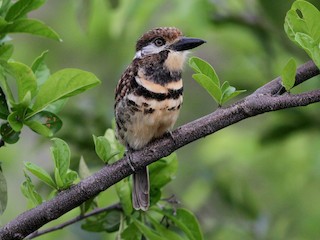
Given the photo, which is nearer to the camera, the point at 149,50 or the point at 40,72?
the point at 40,72

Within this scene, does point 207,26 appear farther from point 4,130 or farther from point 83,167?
point 4,130

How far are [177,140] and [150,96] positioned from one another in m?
0.50

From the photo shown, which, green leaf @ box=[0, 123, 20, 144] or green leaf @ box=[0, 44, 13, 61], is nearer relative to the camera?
green leaf @ box=[0, 123, 20, 144]

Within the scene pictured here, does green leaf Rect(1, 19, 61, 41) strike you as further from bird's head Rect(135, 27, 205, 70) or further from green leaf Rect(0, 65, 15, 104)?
bird's head Rect(135, 27, 205, 70)

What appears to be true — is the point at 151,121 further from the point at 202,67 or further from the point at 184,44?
the point at 202,67

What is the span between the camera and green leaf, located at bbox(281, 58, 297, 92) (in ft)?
6.31

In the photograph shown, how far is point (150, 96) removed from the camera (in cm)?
242

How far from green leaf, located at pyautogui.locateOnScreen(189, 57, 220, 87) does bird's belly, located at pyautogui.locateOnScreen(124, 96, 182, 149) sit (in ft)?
1.23

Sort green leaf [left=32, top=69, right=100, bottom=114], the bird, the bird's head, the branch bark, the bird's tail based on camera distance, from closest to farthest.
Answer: the branch bark < green leaf [left=32, top=69, right=100, bottom=114] < the bird's tail < the bird < the bird's head

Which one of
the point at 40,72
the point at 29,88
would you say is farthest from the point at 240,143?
the point at 29,88

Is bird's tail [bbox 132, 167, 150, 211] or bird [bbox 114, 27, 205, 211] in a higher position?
bird [bbox 114, 27, 205, 211]

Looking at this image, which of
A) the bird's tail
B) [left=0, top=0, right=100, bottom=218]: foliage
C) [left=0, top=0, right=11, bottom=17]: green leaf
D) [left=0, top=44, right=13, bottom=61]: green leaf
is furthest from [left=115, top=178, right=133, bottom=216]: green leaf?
[left=0, top=0, right=11, bottom=17]: green leaf

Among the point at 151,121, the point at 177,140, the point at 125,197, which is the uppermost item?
the point at 177,140

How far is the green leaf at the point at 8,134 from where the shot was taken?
81.5 inches
